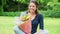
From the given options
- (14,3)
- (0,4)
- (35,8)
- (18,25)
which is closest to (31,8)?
(35,8)

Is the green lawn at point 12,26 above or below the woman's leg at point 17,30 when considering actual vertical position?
below

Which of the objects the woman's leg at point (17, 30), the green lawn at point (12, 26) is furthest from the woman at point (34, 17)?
the green lawn at point (12, 26)

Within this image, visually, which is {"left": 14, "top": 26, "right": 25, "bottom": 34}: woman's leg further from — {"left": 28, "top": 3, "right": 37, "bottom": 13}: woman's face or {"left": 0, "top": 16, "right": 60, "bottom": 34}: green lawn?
{"left": 0, "top": 16, "right": 60, "bottom": 34}: green lawn

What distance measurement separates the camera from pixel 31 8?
321 cm

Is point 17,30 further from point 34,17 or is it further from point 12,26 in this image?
point 12,26

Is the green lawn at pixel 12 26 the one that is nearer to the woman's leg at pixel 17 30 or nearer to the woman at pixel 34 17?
the woman at pixel 34 17

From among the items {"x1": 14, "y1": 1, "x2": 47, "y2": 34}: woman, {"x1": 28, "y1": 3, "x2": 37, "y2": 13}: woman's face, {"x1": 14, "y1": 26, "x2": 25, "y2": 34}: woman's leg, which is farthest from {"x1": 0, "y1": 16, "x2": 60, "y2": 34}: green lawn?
{"x1": 14, "y1": 26, "x2": 25, "y2": 34}: woman's leg

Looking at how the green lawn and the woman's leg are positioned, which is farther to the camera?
the green lawn

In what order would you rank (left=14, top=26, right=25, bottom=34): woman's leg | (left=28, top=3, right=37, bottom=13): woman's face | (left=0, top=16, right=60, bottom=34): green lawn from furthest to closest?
1. (left=0, top=16, right=60, bottom=34): green lawn
2. (left=28, top=3, right=37, bottom=13): woman's face
3. (left=14, top=26, right=25, bottom=34): woman's leg

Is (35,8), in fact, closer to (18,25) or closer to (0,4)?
(18,25)

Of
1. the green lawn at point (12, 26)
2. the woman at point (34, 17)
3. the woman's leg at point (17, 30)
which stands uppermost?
the woman at point (34, 17)

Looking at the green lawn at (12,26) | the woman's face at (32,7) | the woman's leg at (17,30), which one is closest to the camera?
the woman's leg at (17,30)

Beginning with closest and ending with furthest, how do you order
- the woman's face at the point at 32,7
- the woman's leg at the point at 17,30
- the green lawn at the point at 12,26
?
the woman's leg at the point at 17,30 < the woman's face at the point at 32,7 < the green lawn at the point at 12,26

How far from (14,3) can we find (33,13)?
108 feet
